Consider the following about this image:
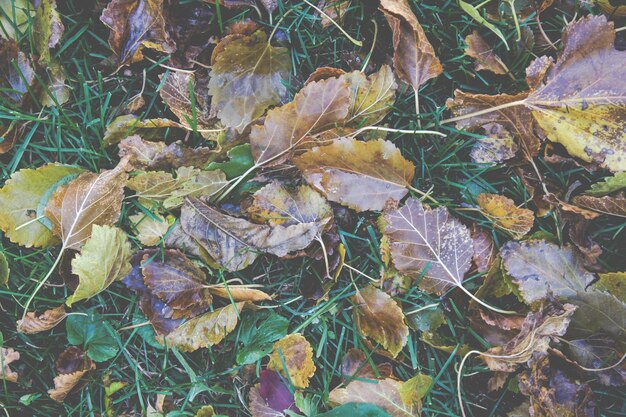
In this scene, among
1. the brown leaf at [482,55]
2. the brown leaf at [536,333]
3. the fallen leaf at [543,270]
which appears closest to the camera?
the brown leaf at [536,333]

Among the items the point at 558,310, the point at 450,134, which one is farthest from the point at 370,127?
the point at 558,310

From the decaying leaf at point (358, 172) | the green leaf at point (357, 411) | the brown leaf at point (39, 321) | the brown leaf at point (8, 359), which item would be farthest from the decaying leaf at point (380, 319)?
the brown leaf at point (8, 359)

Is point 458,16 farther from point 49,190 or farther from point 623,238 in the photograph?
point 49,190

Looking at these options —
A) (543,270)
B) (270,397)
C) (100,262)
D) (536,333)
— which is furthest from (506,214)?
(100,262)

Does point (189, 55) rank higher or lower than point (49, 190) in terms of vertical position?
higher

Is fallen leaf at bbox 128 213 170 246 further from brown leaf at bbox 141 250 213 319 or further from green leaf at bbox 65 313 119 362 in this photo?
green leaf at bbox 65 313 119 362

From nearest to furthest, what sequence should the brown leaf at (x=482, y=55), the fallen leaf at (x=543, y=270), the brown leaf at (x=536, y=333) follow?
the brown leaf at (x=536, y=333) → the fallen leaf at (x=543, y=270) → the brown leaf at (x=482, y=55)

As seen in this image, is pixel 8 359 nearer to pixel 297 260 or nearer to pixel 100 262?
pixel 100 262

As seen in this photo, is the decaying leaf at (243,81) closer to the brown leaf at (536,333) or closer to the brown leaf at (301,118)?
the brown leaf at (301,118)
